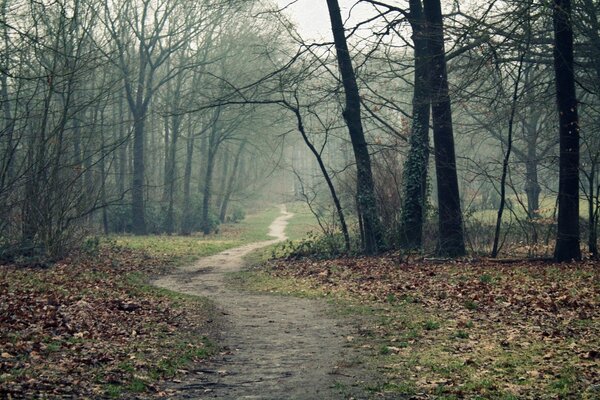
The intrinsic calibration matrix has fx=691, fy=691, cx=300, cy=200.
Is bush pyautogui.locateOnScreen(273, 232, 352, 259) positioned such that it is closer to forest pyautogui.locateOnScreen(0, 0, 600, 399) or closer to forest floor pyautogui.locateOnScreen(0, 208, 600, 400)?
forest pyautogui.locateOnScreen(0, 0, 600, 399)

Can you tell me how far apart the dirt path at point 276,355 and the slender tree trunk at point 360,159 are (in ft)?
20.3

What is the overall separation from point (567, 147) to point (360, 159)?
6769mm

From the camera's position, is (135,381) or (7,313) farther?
(7,313)

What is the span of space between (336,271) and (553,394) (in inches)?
450

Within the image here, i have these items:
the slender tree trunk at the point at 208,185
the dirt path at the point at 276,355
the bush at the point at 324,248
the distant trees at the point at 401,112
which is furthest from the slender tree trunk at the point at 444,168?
the slender tree trunk at the point at 208,185

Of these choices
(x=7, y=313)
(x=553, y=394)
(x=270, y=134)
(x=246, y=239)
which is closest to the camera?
(x=553, y=394)

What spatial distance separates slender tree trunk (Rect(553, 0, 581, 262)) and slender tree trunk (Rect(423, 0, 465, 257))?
3128mm

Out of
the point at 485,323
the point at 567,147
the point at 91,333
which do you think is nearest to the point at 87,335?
the point at 91,333

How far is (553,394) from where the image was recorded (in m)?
6.84

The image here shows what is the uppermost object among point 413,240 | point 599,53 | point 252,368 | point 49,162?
point 599,53

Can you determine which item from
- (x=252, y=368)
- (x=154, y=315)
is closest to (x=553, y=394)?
(x=252, y=368)

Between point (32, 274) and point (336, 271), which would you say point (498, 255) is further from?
point (32, 274)

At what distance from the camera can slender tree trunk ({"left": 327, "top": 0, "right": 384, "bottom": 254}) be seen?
21.0m

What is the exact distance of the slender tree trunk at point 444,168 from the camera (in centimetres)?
1838
